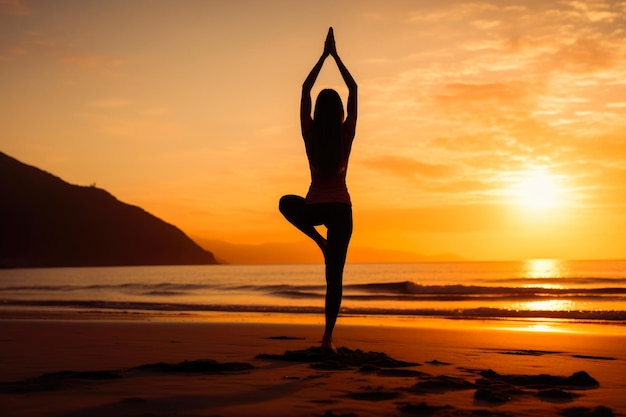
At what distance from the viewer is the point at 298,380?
4613 mm

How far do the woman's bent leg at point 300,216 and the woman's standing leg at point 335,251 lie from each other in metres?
0.10

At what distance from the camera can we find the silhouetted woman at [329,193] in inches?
224

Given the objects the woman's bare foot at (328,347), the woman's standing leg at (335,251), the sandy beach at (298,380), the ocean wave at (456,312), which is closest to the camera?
the sandy beach at (298,380)

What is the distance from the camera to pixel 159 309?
19281mm

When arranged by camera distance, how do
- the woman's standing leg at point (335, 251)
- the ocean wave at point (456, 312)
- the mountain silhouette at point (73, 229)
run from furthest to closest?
1. the mountain silhouette at point (73, 229)
2. the ocean wave at point (456, 312)
3. the woman's standing leg at point (335, 251)

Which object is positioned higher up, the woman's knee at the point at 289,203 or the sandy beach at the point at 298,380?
the woman's knee at the point at 289,203

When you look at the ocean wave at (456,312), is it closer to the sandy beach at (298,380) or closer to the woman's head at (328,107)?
the sandy beach at (298,380)

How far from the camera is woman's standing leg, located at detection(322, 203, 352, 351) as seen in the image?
5.68 meters

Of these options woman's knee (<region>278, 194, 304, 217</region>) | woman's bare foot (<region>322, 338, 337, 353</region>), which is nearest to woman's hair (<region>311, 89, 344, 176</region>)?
woman's knee (<region>278, 194, 304, 217</region>)

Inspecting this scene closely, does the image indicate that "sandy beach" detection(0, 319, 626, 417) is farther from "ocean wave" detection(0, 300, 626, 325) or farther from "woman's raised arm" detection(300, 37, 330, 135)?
"ocean wave" detection(0, 300, 626, 325)

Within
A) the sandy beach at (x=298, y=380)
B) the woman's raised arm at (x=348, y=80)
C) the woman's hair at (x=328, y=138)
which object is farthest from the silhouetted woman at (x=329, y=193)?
the sandy beach at (x=298, y=380)

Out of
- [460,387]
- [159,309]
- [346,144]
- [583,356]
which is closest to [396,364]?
[460,387]

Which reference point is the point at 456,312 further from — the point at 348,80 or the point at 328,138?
the point at 328,138

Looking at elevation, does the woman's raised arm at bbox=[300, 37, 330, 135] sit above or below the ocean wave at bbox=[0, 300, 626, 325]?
above
